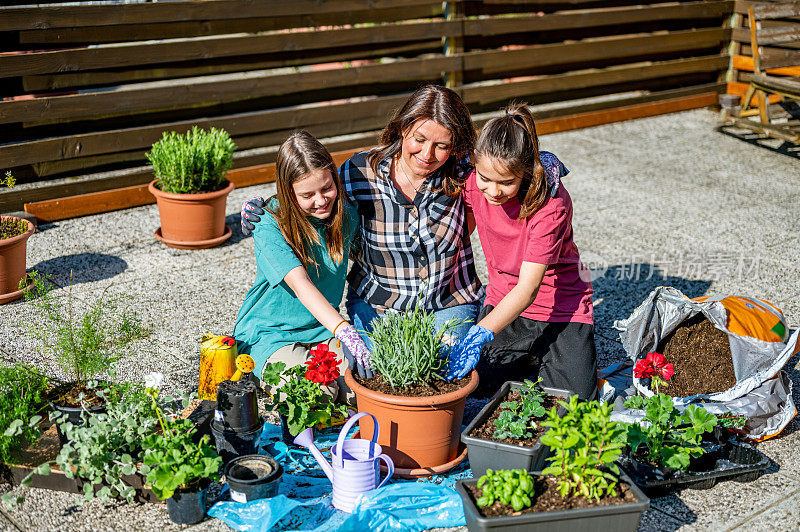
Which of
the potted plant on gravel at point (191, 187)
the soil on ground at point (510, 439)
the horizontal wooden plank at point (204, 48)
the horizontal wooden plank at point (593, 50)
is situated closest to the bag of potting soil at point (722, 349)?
the soil on ground at point (510, 439)

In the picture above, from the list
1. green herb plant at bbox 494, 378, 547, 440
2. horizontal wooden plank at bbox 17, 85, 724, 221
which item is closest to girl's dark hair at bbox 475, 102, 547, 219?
green herb plant at bbox 494, 378, 547, 440

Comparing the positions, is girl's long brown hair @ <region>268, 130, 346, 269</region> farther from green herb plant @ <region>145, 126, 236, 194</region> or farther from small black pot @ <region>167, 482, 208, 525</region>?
green herb plant @ <region>145, 126, 236, 194</region>

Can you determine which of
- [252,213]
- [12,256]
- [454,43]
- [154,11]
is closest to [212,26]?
[154,11]

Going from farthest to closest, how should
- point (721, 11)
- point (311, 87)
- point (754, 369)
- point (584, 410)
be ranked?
1. point (721, 11)
2. point (311, 87)
3. point (754, 369)
4. point (584, 410)

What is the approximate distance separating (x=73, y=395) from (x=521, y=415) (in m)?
1.53

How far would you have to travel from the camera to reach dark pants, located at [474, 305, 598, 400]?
9.82 feet

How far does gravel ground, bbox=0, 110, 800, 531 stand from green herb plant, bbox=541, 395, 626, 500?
0.32 meters

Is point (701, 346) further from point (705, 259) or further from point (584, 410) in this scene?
point (705, 259)

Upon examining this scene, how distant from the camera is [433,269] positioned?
124 inches

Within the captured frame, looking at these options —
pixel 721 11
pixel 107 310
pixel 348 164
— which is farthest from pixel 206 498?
pixel 721 11

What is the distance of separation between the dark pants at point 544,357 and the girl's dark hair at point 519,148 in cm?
57

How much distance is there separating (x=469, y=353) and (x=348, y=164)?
1.01 m

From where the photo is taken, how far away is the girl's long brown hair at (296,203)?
8.98ft

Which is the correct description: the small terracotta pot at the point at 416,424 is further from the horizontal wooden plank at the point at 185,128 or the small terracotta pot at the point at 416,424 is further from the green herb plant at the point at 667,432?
the horizontal wooden plank at the point at 185,128
